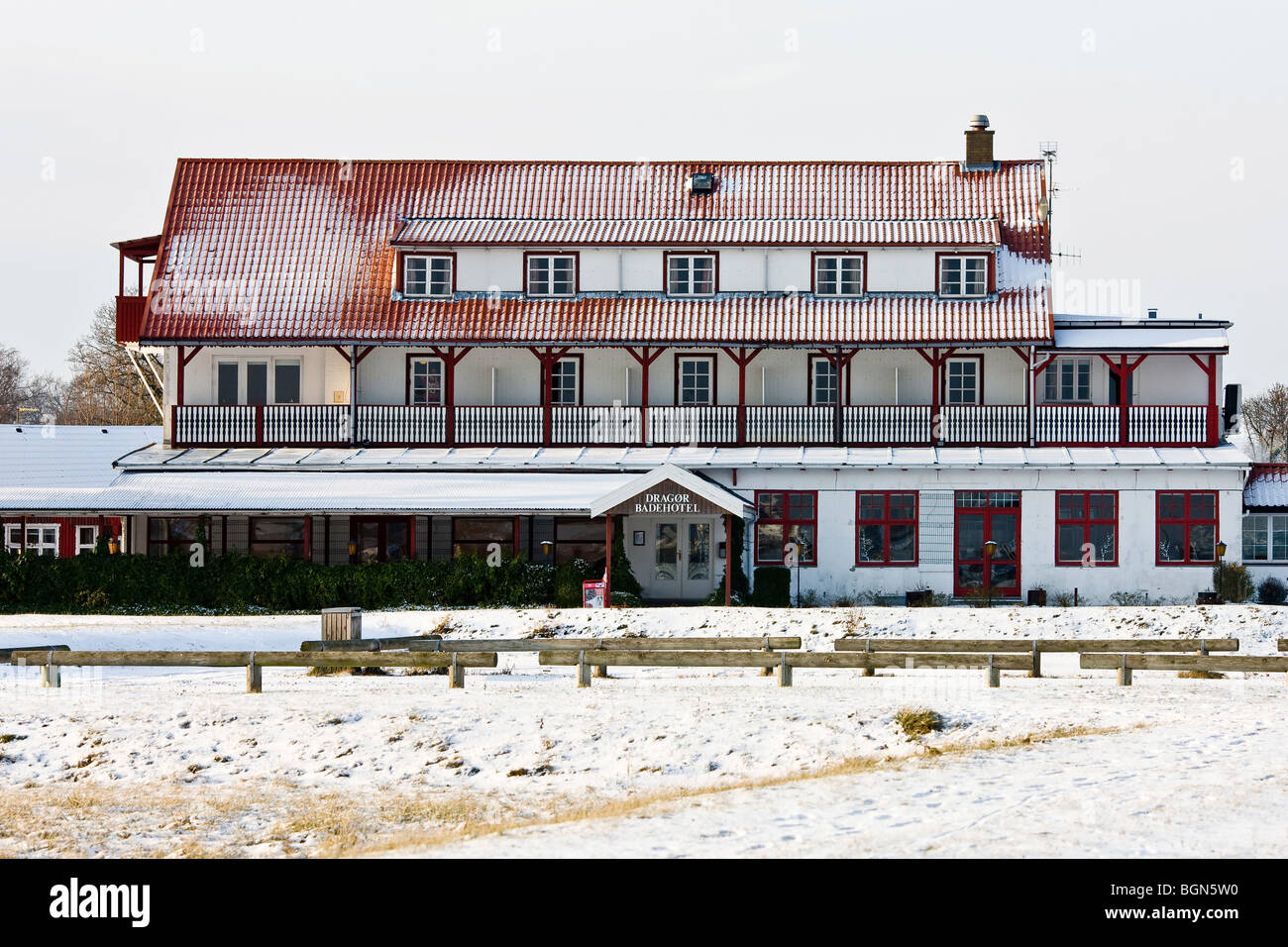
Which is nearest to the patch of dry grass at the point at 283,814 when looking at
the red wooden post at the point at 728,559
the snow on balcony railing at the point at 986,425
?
the red wooden post at the point at 728,559

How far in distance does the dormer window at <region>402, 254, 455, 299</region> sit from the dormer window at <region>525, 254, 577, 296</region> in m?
1.93

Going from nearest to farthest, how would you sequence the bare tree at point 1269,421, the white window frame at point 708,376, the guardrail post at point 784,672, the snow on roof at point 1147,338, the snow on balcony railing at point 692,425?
the guardrail post at point 784,672 < the snow on roof at point 1147,338 < the snow on balcony railing at point 692,425 < the white window frame at point 708,376 < the bare tree at point 1269,421

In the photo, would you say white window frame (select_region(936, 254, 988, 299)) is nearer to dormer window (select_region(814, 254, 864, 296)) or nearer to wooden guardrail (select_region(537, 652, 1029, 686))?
dormer window (select_region(814, 254, 864, 296))

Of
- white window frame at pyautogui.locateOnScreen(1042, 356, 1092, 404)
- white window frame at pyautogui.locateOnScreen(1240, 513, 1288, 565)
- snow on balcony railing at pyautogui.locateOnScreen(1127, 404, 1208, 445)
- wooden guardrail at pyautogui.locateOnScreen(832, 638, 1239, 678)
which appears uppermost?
white window frame at pyautogui.locateOnScreen(1042, 356, 1092, 404)

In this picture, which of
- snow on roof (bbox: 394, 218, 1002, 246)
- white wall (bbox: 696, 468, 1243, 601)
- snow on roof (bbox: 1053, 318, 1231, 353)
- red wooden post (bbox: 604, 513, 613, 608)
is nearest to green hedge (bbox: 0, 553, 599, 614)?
red wooden post (bbox: 604, 513, 613, 608)

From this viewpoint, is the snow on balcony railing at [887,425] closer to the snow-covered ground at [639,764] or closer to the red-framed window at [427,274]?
the red-framed window at [427,274]

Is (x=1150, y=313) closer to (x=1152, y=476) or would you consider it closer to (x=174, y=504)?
(x=1152, y=476)

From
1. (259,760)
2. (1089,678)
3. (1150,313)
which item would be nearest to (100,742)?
(259,760)

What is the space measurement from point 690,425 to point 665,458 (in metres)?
1.53

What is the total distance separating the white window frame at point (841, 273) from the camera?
135 ft

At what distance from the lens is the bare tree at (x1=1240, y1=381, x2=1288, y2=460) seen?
101 metres

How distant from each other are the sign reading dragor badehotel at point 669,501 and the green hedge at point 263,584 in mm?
2111

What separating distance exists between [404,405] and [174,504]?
666 cm
